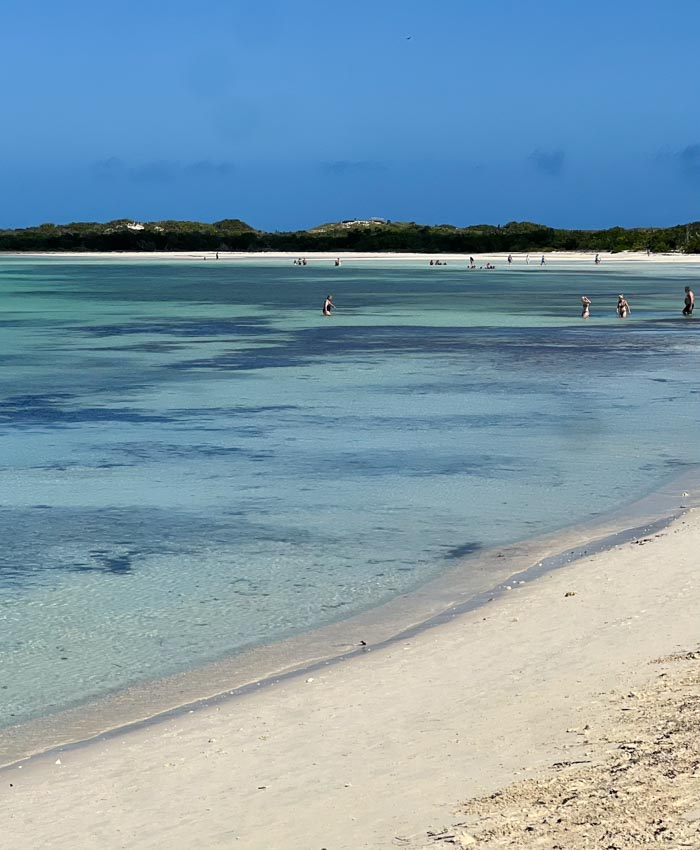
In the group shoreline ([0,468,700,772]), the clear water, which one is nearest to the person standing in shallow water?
the clear water

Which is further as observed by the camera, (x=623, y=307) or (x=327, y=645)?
(x=623, y=307)

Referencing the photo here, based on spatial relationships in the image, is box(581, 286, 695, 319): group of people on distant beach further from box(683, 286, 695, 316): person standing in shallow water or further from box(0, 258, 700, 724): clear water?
box(0, 258, 700, 724): clear water

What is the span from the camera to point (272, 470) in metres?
18.3

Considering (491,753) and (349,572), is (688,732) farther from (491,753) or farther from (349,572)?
(349,572)

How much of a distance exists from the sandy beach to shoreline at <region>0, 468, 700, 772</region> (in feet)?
0.67

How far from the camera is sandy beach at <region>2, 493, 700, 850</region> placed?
253 inches

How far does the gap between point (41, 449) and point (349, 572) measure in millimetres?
9276

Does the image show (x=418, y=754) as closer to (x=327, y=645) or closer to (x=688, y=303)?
(x=327, y=645)

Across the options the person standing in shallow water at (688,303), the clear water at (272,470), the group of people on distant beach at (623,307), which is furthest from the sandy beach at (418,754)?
the person standing in shallow water at (688,303)

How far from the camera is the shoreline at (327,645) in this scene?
867 cm

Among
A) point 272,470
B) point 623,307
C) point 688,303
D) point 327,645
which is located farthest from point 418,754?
point 688,303

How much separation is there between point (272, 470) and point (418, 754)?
35.9 ft

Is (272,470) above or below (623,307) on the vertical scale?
below

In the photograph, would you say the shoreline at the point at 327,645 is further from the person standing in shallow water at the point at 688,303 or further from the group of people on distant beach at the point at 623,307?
the person standing in shallow water at the point at 688,303
